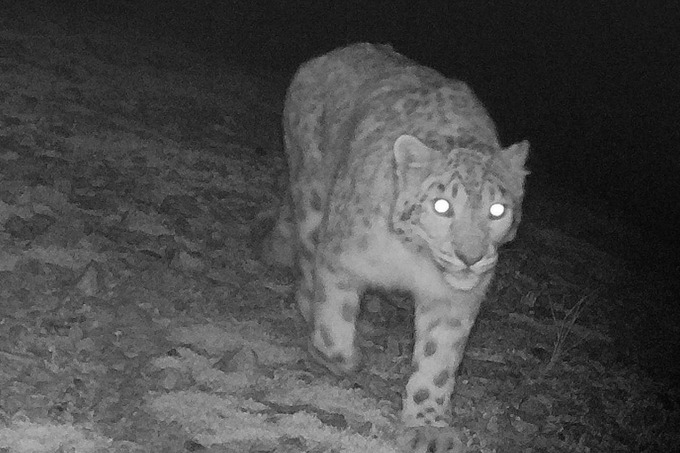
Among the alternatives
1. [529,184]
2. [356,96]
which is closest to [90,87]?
[529,184]

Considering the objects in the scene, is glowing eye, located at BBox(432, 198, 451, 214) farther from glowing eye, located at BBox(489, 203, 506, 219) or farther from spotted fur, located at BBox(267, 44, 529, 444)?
glowing eye, located at BBox(489, 203, 506, 219)

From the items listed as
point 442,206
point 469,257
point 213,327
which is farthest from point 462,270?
point 213,327

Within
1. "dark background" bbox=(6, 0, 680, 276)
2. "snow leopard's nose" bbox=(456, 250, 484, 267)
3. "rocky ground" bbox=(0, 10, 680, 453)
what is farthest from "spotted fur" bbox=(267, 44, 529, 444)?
"dark background" bbox=(6, 0, 680, 276)

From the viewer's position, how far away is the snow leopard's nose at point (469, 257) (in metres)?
3.72

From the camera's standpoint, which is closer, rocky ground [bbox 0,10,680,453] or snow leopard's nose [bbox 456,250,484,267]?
snow leopard's nose [bbox 456,250,484,267]

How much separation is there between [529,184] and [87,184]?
4381mm

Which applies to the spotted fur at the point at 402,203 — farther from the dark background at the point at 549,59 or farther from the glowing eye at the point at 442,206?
the dark background at the point at 549,59

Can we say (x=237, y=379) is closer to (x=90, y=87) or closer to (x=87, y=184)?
(x=87, y=184)

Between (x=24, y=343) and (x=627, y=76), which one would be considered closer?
(x=24, y=343)

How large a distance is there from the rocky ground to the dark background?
1538 mm

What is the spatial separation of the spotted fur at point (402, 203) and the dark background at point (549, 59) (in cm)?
366

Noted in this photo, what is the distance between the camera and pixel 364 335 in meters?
5.13

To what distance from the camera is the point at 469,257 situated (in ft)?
12.2

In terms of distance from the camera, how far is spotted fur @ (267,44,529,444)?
3.80m
